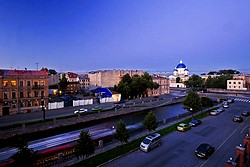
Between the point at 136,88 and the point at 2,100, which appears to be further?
the point at 136,88

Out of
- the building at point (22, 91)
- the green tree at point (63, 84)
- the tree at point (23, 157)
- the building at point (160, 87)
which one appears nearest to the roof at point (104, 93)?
the building at point (22, 91)

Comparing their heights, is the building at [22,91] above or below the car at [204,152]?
above

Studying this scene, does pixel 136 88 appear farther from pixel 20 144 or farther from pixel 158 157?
pixel 20 144

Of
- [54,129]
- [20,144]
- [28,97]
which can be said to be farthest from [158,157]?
[28,97]

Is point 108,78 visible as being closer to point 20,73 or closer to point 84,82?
point 84,82

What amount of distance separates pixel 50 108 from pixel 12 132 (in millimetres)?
13248

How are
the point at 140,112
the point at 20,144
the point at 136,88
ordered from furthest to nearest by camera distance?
the point at 136,88 < the point at 140,112 < the point at 20,144

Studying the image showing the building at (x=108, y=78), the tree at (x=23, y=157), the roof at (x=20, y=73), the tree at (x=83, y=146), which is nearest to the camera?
the tree at (x=23, y=157)

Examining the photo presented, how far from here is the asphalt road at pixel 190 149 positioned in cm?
1509

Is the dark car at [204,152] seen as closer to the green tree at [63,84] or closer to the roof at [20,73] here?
the roof at [20,73]

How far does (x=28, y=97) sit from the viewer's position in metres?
36.4

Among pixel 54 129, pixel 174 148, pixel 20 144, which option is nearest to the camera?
pixel 20 144

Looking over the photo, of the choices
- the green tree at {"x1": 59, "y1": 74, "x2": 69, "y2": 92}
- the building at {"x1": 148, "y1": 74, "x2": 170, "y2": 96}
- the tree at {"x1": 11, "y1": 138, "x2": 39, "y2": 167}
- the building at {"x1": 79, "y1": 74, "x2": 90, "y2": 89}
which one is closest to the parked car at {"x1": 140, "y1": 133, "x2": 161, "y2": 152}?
the tree at {"x1": 11, "y1": 138, "x2": 39, "y2": 167}

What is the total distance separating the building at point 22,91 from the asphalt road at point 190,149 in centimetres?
2483
